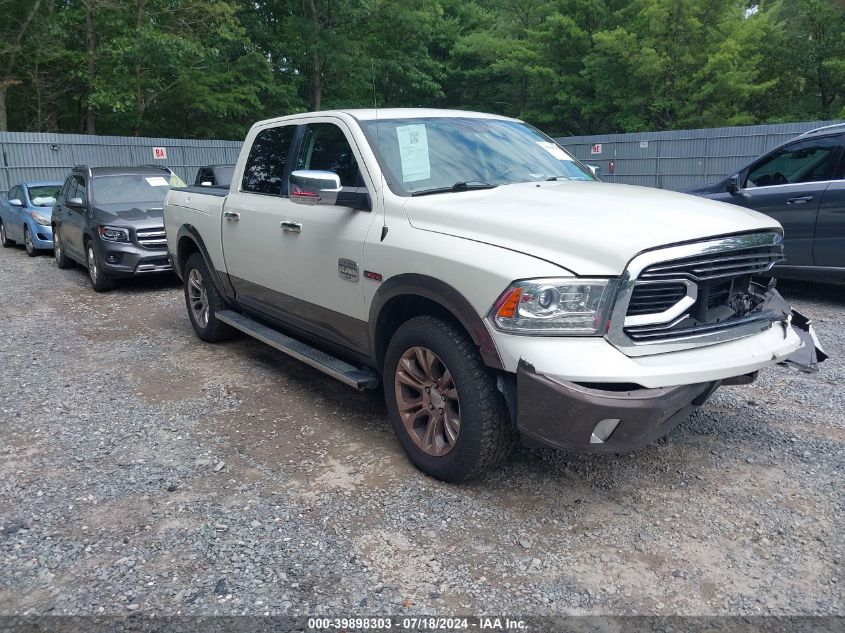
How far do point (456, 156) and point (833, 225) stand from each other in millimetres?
4795

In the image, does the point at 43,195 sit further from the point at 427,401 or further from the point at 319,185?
the point at 427,401

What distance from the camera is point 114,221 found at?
923 centimetres

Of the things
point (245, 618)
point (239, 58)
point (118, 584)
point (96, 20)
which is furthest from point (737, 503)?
point (239, 58)

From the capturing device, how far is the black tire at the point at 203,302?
6.08m

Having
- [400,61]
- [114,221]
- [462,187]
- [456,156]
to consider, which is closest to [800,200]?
[456,156]

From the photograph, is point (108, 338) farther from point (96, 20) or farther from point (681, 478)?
point (96, 20)

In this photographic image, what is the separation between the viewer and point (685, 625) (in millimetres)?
2523

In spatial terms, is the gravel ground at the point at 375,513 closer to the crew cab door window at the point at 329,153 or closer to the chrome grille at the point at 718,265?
the chrome grille at the point at 718,265

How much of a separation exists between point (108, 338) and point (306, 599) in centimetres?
515

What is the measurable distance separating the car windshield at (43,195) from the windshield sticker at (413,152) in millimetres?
11573

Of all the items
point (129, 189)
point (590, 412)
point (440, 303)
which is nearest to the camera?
point (590, 412)

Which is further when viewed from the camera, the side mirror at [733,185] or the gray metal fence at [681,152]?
the gray metal fence at [681,152]

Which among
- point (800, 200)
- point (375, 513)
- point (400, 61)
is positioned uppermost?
point (400, 61)

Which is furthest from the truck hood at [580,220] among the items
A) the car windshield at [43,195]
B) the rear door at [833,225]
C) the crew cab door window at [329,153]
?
the car windshield at [43,195]
